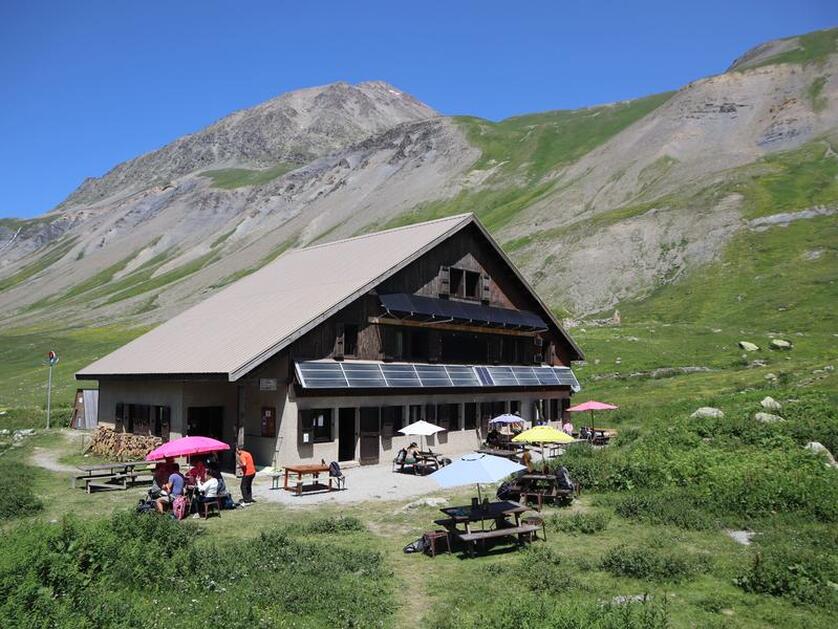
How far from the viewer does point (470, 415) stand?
39438 mm

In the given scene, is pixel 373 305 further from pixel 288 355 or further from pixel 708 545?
pixel 708 545

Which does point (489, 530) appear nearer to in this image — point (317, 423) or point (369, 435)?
point (317, 423)

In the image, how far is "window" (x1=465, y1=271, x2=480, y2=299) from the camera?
40.7 metres

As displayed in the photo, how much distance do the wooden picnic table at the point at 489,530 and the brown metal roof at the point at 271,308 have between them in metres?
13.4

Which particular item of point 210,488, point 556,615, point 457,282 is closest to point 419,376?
point 457,282

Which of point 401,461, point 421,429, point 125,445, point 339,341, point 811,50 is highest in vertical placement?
point 811,50

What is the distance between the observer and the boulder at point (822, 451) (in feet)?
67.9

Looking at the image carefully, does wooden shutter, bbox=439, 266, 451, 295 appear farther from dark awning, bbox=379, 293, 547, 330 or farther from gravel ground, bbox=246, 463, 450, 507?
gravel ground, bbox=246, 463, 450, 507

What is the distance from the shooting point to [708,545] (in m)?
15.6

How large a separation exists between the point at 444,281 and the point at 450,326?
251cm

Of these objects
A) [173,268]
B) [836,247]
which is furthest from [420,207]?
[836,247]

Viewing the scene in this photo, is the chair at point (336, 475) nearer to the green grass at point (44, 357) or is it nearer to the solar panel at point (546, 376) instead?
the solar panel at point (546, 376)

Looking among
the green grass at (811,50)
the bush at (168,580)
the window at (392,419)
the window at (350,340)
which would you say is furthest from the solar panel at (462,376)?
the green grass at (811,50)

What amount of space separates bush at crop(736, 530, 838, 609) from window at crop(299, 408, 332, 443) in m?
20.0
